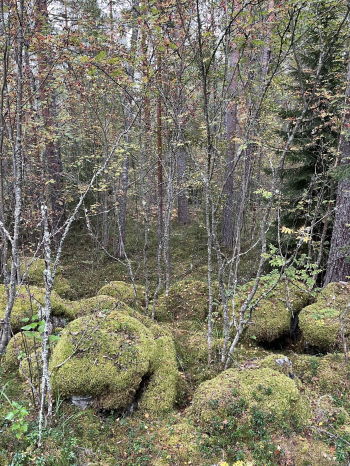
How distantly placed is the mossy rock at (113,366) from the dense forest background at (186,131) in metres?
0.72

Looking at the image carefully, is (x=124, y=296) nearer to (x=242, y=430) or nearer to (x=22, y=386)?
(x=22, y=386)

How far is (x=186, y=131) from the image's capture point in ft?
19.4

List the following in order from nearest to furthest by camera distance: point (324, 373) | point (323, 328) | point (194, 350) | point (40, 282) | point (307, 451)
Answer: point (307, 451) < point (324, 373) < point (194, 350) < point (323, 328) < point (40, 282)

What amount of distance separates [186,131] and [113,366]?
470cm

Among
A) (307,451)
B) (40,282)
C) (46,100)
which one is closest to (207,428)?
(307,451)

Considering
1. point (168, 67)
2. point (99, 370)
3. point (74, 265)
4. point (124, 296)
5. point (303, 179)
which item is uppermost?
point (168, 67)

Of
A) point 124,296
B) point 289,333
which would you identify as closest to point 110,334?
point 124,296

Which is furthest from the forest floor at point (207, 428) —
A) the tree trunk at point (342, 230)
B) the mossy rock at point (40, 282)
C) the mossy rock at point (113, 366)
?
the mossy rock at point (40, 282)

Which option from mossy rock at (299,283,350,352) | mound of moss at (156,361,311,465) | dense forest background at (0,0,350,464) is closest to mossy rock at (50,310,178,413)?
mound of moss at (156,361,311,465)

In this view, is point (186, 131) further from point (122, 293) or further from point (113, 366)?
point (113, 366)

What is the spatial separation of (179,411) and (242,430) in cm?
86

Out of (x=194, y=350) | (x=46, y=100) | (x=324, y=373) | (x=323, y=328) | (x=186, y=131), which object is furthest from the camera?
(x=46, y=100)

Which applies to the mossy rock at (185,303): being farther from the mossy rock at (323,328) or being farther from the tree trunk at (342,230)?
the tree trunk at (342,230)

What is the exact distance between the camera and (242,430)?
284 cm
